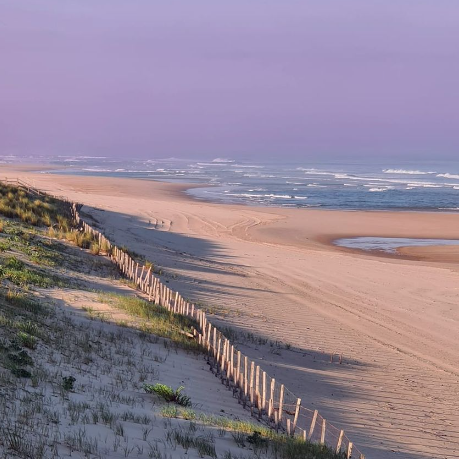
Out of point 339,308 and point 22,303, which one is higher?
point 22,303

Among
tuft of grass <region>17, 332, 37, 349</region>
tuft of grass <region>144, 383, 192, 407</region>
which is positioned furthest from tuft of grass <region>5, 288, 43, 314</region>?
tuft of grass <region>144, 383, 192, 407</region>

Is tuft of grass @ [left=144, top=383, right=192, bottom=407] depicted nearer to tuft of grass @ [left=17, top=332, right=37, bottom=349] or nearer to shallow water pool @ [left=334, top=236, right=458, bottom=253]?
tuft of grass @ [left=17, top=332, right=37, bottom=349]

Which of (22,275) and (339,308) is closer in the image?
(22,275)

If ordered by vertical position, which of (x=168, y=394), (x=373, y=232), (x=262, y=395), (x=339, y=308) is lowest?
(x=339, y=308)

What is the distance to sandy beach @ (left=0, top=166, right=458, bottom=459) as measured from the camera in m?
8.90

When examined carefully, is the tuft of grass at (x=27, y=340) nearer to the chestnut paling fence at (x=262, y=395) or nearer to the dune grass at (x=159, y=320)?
the chestnut paling fence at (x=262, y=395)

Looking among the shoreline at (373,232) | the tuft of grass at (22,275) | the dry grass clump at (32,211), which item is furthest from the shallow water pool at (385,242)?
the tuft of grass at (22,275)

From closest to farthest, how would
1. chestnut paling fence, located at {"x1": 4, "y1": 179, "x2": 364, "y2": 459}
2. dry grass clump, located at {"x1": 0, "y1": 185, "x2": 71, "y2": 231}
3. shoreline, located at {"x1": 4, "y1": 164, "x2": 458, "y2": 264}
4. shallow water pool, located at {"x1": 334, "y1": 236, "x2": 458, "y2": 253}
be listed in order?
1. chestnut paling fence, located at {"x1": 4, "y1": 179, "x2": 364, "y2": 459}
2. dry grass clump, located at {"x1": 0, "y1": 185, "x2": 71, "y2": 231}
3. shoreline, located at {"x1": 4, "y1": 164, "x2": 458, "y2": 264}
4. shallow water pool, located at {"x1": 334, "y1": 236, "x2": 458, "y2": 253}

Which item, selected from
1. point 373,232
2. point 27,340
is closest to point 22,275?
point 27,340

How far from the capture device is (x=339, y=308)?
16.1 m

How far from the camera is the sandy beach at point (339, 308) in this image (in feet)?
29.2

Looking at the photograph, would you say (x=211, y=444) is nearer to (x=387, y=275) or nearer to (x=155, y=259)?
(x=155, y=259)

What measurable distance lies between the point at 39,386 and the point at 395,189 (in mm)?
64275

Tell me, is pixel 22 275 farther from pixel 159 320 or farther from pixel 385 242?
pixel 385 242
